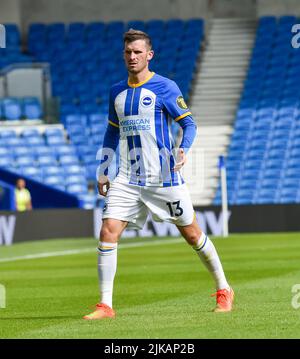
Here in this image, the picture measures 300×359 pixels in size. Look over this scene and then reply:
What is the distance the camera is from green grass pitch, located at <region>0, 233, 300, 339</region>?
984cm

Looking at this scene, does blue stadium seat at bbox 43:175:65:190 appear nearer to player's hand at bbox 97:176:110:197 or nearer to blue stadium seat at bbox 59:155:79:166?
blue stadium seat at bbox 59:155:79:166

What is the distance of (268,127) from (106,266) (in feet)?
82.6

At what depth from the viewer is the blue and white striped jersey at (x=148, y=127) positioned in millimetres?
10875

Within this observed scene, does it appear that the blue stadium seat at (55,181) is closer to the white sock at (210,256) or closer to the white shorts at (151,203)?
the white sock at (210,256)

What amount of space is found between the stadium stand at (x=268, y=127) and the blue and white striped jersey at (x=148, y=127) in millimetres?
22490

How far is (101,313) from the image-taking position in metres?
10.9

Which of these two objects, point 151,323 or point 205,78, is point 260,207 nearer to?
point 205,78

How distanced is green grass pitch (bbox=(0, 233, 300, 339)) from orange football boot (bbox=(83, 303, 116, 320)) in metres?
0.10

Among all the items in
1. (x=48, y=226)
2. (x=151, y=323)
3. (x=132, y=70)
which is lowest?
(x=48, y=226)

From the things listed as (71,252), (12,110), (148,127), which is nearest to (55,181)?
(12,110)

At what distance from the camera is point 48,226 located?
97.8 ft
